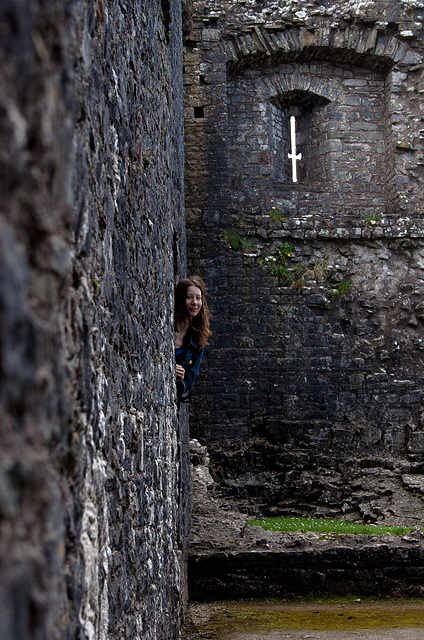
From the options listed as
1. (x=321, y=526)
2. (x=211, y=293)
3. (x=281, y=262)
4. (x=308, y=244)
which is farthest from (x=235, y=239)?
(x=321, y=526)

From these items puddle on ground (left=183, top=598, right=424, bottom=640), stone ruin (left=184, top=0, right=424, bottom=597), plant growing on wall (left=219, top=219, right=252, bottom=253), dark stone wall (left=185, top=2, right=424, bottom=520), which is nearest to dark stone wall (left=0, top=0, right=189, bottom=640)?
puddle on ground (left=183, top=598, right=424, bottom=640)

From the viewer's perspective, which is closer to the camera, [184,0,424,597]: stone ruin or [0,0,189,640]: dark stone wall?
[0,0,189,640]: dark stone wall

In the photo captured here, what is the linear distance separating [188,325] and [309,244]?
7257mm

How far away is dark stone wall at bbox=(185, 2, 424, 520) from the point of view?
1054 centimetres

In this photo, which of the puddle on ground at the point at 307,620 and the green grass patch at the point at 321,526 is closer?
the puddle on ground at the point at 307,620

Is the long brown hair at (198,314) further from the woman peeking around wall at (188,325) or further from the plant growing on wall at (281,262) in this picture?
the plant growing on wall at (281,262)

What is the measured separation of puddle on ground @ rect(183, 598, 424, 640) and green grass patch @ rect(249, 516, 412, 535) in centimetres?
116

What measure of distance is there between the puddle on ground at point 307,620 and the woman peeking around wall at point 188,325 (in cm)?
178

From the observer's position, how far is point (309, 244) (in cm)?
1135

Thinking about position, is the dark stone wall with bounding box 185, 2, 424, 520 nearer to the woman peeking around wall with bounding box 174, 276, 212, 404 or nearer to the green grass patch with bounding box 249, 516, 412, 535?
the green grass patch with bounding box 249, 516, 412, 535

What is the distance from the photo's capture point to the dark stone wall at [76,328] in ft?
2.32

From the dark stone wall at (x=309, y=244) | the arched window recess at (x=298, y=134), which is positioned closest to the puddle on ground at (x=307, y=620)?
the dark stone wall at (x=309, y=244)

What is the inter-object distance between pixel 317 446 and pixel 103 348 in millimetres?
9225

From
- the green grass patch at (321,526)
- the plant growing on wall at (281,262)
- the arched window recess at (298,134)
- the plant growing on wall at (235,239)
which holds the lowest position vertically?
the green grass patch at (321,526)
